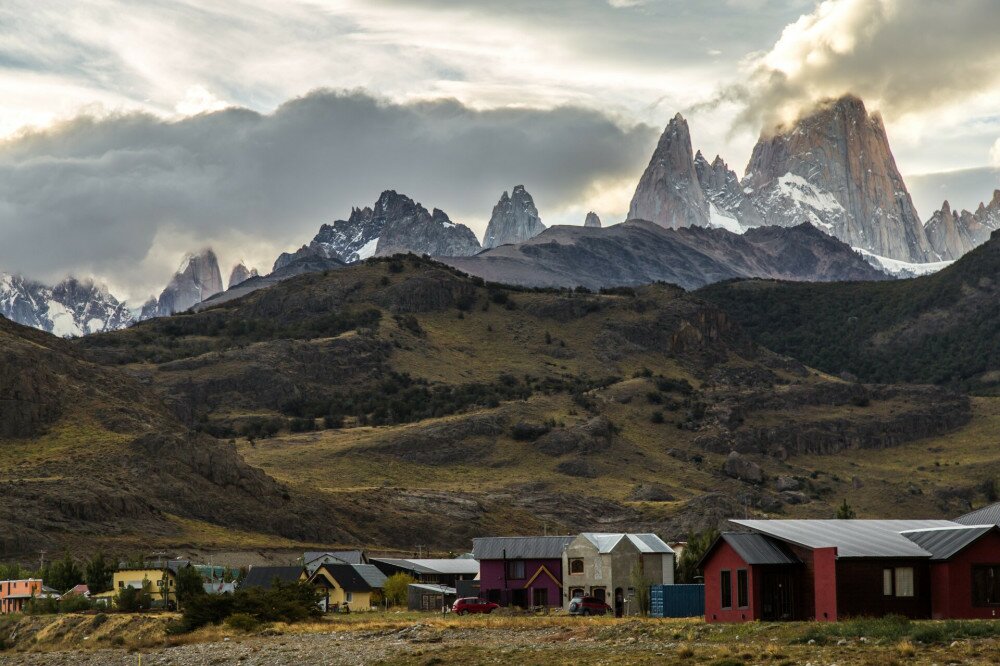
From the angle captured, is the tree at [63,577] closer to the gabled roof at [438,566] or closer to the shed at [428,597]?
the gabled roof at [438,566]

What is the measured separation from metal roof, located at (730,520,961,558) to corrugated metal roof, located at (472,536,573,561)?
32384 mm

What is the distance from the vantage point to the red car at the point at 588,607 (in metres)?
79.1

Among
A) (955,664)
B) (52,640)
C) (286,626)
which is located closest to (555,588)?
(286,626)

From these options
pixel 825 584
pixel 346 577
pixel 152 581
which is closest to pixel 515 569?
pixel 346 577

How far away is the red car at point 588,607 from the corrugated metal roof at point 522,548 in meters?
13.3

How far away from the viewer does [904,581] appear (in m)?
58.1

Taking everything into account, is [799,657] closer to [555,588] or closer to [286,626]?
[286,626]

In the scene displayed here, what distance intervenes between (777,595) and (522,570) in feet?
126

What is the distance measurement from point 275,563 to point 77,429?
34328 millimetres

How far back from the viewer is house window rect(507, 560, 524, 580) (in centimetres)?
9650

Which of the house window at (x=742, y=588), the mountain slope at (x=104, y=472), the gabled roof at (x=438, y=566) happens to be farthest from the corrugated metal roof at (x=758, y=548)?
the mountain slope at (x=104, y=472)

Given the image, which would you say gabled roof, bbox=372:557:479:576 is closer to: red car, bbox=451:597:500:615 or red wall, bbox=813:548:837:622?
red car, bbox=451:597:500:615

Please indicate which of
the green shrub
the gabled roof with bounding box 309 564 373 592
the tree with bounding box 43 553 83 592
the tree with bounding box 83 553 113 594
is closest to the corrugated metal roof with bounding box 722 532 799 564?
the green shrub

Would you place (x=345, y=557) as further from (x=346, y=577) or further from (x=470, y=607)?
(x=470, y=607)
